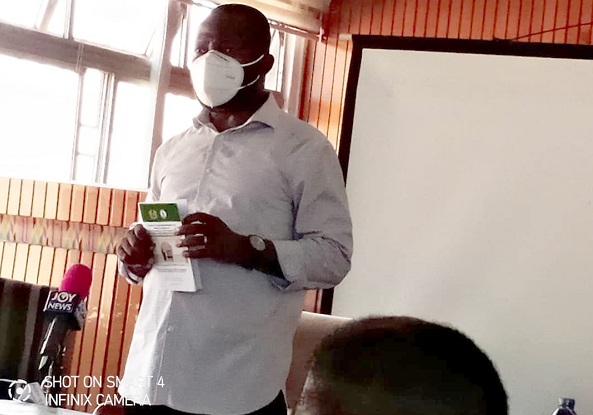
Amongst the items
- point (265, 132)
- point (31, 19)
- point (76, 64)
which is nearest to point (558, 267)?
point (265, 132)

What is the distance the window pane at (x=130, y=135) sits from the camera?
10.8 feet

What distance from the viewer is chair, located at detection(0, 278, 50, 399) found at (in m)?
1.98

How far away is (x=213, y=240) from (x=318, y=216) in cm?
21

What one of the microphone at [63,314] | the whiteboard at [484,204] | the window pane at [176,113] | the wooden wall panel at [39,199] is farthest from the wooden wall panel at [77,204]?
the microphone at [63,314]

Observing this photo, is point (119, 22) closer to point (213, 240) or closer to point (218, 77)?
point (218, 77)

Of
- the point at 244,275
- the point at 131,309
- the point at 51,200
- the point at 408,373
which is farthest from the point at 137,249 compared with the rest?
the point at 51,200

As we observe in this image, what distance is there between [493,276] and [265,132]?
5.51 ft

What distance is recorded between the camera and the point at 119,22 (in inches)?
130

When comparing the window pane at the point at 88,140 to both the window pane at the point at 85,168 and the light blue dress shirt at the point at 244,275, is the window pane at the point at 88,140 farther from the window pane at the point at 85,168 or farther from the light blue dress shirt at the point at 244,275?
the light blue dress shirt at the point at 244,275

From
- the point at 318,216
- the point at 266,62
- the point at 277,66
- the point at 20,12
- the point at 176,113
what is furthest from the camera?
the point at 277,66

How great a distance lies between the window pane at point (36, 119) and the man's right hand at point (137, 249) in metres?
1.89

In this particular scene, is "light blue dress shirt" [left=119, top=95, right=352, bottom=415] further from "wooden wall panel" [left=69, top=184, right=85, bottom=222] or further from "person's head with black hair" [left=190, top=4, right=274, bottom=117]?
"wooden wall panel" [left=69, top=184, right=85, bottom=222]

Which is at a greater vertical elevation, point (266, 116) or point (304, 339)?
point (266, 116)

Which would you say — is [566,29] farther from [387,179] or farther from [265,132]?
[265,132]
